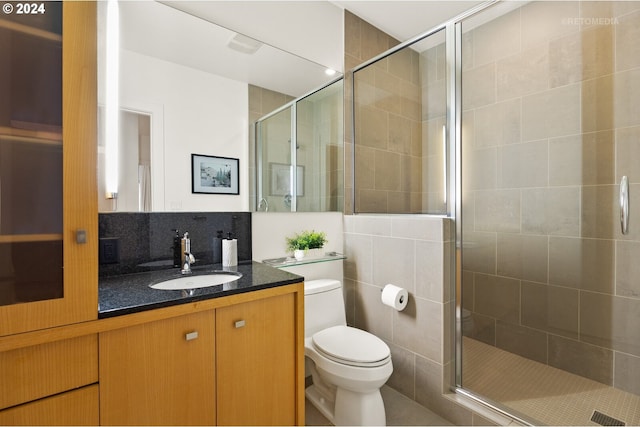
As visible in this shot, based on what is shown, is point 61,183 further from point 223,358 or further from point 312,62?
point 312,62

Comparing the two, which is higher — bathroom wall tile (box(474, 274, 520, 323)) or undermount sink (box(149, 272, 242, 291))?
undermount sink (box(149, 272, 242, 291))

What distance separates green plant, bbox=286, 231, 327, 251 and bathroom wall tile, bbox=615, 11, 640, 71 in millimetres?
1987

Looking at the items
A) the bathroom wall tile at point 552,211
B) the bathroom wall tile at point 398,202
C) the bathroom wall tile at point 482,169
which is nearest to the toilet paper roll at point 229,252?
the bathroom wall tile at point 398,202

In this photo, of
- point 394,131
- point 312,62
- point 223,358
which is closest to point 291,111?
point 312,62

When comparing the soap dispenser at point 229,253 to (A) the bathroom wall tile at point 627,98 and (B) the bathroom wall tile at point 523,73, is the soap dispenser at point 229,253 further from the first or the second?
(A) the bathroom wall tile at point 627,98

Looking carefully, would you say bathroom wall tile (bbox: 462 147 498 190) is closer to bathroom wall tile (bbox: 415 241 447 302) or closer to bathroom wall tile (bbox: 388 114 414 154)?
bathroom wall tile (bbox: 415 241 447 302)

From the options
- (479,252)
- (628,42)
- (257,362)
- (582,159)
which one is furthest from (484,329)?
(628,42)

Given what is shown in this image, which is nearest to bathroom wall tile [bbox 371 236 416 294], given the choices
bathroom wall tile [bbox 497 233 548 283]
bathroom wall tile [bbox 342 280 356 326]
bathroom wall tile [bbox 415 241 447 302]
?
bathroom wall tile [bbox 415 241 447 302]

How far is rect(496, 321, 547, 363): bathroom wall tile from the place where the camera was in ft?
6.26

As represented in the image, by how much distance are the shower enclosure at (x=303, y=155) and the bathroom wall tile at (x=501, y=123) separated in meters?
0.99

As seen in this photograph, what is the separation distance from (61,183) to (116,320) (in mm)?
432

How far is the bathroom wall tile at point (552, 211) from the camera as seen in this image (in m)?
1.81

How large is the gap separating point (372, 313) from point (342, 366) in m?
0.62

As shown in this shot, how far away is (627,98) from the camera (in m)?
1.64
